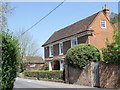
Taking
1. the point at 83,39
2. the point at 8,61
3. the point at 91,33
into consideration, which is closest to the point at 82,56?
the point at 91,33

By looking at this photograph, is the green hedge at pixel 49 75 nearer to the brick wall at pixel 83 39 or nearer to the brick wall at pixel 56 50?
the brick wall at pixel 56 50

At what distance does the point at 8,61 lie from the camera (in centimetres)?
639

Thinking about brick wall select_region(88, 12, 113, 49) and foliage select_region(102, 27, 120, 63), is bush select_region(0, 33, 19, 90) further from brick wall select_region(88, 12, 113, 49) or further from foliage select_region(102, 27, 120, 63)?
brick wall select_region(88, 12, 113, 49)

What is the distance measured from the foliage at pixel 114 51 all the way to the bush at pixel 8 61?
9020mm

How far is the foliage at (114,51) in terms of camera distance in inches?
550

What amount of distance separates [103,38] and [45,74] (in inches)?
374

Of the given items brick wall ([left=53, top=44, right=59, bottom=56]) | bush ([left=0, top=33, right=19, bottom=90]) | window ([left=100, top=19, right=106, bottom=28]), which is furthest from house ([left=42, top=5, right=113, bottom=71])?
bush ([left=0, top=33, right=19, bottom=90])

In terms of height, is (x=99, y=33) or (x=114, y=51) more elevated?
(x=99, y=33)

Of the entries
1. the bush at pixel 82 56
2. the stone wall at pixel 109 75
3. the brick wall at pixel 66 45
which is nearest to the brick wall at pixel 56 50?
the brick wall at pixel 66 45

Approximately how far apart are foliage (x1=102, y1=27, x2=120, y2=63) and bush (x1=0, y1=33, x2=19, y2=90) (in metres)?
9.02

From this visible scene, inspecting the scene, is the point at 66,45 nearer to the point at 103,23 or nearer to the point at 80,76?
the point at 103,23

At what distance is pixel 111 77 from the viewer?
14.9m

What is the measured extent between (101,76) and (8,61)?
10992mm

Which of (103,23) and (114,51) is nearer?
(114,51)
